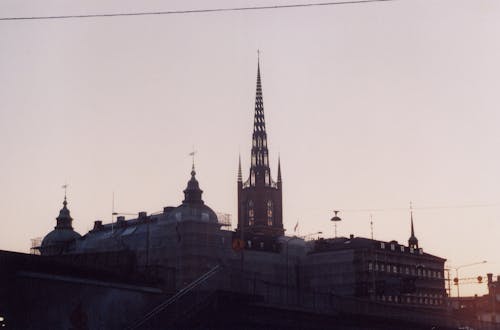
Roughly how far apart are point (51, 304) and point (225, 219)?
2860 inches

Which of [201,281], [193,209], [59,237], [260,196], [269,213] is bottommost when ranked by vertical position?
[201,281]

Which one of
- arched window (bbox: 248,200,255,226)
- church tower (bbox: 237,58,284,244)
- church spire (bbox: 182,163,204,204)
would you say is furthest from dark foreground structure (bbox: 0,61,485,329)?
arched window (bbox: 248,200,255,226)

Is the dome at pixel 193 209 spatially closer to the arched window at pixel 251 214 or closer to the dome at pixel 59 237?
the dome at pixel 59 237

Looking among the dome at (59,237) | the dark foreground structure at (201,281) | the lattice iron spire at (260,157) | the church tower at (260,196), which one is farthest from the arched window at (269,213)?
the dome at (59,237)

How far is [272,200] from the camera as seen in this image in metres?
186

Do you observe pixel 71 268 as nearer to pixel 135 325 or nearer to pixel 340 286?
pixel 135 325

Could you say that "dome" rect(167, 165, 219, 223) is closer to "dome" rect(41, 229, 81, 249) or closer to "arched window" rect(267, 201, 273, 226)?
"dome" rect(41, 229, 81, 249)

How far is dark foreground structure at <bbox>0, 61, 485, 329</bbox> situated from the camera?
5466 centimetres

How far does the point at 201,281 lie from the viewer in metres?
56.6

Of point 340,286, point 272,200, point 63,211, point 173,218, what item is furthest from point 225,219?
point 272,200

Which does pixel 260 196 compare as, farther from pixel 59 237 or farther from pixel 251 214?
pixel 59 237

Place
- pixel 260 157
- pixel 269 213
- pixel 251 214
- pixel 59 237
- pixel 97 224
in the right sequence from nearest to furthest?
1. pixel 97 224
2. pixel 59 237
3. pixel 269 213
4. pixel 251 214
5. pixel 260 157

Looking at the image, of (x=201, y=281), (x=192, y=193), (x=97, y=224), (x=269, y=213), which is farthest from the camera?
(x=269, y=213)

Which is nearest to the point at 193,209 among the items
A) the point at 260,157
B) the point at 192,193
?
the point at 192,193
